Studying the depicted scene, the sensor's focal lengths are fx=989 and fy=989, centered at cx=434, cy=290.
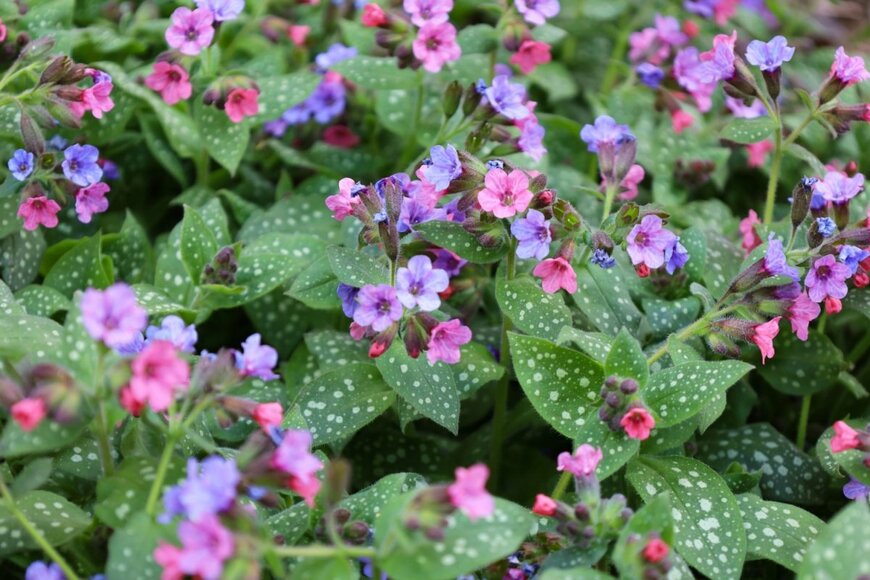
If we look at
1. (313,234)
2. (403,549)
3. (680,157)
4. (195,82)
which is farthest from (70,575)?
(680,157)

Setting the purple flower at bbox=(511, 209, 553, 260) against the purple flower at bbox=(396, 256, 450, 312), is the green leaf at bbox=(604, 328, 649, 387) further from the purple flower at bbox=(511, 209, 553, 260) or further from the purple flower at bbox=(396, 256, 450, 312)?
the purple flower at bbox=(396, 256, 450, 312)

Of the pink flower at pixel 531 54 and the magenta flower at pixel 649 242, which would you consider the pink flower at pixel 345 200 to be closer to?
the magenta flower at pixel 649 242

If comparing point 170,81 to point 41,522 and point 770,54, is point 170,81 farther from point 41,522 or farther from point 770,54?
point 770,54

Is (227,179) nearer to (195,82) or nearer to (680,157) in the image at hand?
(195,82)

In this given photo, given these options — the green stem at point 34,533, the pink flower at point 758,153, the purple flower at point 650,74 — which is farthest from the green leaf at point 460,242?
the pink flower at point 758,153

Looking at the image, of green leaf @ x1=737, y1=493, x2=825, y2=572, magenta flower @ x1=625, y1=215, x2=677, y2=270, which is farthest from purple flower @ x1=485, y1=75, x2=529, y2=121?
green leaf @ x1=737, y1=493, x2=825, y2=572
